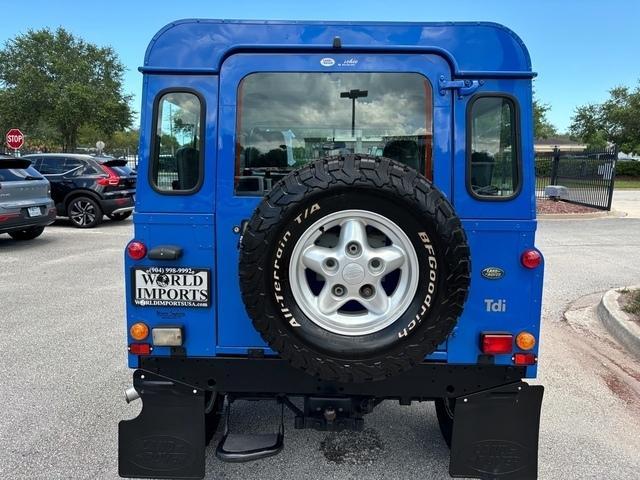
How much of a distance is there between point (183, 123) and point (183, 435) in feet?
5.27

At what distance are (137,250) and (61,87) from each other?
36862 mm

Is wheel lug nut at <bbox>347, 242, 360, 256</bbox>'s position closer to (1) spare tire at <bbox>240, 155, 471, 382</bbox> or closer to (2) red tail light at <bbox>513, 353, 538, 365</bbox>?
(1) spare tire at <bbox>240, 155, 471, 382</bbox>

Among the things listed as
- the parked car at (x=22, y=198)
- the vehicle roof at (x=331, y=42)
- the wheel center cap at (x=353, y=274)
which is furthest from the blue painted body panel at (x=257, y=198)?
the parked car at (x=22, y=198)

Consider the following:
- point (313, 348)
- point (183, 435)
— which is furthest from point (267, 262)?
point (183, 435)

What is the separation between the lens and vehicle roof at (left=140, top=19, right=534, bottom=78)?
2406 mm

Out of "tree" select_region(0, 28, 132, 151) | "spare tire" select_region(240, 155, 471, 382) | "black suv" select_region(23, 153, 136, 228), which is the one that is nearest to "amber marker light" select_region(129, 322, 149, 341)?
"spare tire" select_region(240, 155, 471, 382)

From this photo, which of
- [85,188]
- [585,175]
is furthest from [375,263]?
[585,175]

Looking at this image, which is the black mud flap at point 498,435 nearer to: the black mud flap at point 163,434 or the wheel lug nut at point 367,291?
the wheel lug nut at point 367,291

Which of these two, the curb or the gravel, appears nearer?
the curb

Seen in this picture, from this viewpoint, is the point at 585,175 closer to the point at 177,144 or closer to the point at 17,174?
the point at 17,174

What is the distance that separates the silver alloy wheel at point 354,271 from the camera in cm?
223

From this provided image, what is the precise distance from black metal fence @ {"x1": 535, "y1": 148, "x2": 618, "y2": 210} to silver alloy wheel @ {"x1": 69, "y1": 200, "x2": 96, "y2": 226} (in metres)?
12.5

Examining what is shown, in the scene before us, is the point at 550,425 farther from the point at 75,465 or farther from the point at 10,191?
the point at 10,191

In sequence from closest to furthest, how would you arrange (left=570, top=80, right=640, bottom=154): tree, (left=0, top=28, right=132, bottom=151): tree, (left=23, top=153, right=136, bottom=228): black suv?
(left=23, top=153, right=136, bottom=228): black suv < (left=0, top=28, right=132, bottom=151): tree < (left=570, top=80, right=640, bottom=154): tree
